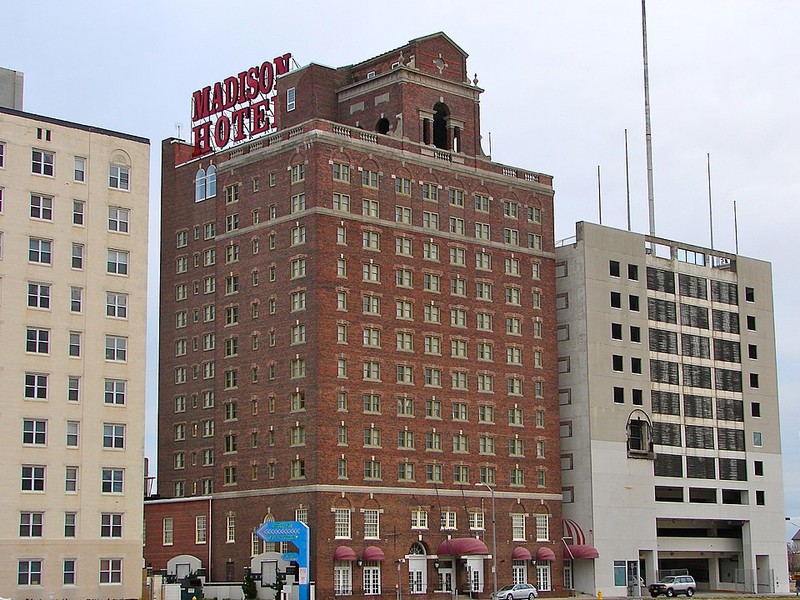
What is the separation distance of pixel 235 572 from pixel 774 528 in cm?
7002

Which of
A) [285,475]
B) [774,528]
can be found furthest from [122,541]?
Result: [774,528]

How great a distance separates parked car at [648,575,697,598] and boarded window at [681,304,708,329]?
29804mm

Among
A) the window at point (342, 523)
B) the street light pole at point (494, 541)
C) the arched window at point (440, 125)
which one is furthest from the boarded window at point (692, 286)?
the window at point (342, 523)

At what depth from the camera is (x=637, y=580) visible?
142125mm

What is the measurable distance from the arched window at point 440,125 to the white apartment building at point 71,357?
40336 mm

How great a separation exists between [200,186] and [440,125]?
2661 centimetres

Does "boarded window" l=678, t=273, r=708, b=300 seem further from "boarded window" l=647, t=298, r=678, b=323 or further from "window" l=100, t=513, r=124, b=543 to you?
"window" l=100, t=513, r=124, b=543

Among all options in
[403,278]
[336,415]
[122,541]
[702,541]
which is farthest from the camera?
[702,541]

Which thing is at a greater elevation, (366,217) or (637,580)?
(366,217)

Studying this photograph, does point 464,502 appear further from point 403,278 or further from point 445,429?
point 403,278

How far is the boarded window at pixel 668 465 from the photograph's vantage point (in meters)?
148

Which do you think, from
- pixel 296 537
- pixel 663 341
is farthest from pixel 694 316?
pixel 296 537

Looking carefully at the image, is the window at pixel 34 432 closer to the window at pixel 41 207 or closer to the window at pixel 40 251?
the window at pixel 40 251

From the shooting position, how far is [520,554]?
133 m
